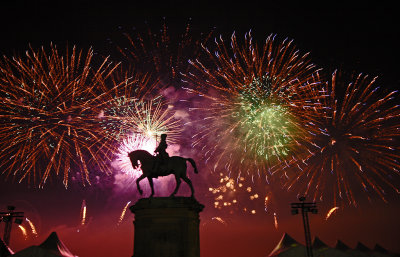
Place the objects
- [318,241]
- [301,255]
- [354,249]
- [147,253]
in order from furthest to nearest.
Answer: [354,249], [318,241], [301,255], [147,253]

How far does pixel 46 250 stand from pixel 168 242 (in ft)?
63.1

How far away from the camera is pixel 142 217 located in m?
11.5

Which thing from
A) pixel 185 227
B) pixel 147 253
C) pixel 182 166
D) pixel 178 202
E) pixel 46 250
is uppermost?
pixel 182 166

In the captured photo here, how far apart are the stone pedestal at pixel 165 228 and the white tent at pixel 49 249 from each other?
57.0ft

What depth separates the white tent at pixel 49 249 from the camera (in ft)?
79.2

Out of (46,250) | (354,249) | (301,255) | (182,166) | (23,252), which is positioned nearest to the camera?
(182,166)

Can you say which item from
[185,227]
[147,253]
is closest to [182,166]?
[185,227]

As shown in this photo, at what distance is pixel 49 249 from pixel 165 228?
20.6 meters

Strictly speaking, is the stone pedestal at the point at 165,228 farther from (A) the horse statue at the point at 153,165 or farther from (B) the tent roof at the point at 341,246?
(B) the tent roof at the point at 341,246

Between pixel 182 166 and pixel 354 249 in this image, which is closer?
pixel 182 166

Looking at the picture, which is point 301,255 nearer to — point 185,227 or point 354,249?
point 354,249

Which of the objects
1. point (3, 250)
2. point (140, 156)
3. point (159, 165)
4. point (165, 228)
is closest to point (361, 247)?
point (165, 228)

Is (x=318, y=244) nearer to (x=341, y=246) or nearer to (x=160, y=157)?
(x=341, y=246)

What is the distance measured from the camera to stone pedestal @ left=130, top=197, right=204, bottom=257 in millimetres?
11055
